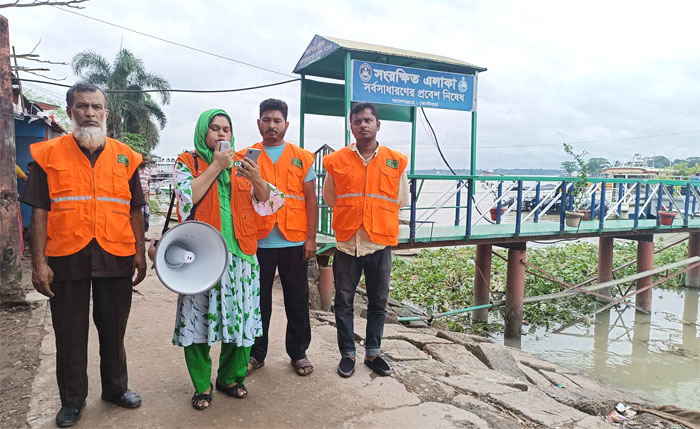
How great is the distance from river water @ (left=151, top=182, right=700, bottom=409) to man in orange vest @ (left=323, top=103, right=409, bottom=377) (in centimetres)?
402

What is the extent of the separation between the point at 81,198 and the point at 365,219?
1540 mm

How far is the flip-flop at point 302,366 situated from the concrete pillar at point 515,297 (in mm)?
4885

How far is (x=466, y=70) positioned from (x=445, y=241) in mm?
2601

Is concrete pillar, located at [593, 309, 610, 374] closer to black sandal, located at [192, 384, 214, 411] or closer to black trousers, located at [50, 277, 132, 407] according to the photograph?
black sandal, located at [192, 384, 214, 411]

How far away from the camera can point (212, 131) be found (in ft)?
7.62

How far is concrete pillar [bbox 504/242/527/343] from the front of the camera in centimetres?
697

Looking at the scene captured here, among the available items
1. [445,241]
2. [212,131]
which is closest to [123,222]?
[212,131]

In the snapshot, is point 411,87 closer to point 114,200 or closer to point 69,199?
point 114,200

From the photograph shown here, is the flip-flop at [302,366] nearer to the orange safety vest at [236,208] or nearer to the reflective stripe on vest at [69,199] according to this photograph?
the orange safety vest at [236,208]

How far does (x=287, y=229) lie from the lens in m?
2.76

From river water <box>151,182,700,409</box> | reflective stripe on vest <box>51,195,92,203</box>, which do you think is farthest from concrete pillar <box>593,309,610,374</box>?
reflective stripe on vest <box>51,195,92,203</box>

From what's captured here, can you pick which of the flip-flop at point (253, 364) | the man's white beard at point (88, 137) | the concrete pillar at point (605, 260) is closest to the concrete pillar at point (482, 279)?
the concrete pillar at point (605, 260)

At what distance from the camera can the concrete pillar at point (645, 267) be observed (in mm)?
8500

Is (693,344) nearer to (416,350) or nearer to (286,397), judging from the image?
(416,350)
